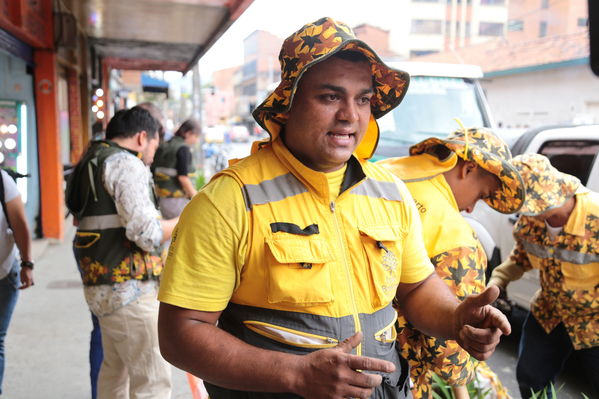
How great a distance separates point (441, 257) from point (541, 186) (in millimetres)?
930

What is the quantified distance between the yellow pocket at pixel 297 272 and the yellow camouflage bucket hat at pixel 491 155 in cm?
118

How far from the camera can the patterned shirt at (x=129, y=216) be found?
2771 millimetres

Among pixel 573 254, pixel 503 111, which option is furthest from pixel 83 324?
pixel 503 111

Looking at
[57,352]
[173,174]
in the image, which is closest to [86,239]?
[57,352]

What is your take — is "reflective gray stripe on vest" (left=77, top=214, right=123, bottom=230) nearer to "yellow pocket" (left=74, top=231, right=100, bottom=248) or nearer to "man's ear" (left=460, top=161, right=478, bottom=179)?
"yellow pocket" (left=74, top=231, right=100, bottom=248)

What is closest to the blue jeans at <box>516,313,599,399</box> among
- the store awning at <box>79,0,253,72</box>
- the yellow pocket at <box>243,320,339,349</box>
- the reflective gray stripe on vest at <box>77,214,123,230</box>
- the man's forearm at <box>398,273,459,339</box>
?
the man's forearm at <box>398,273,459,339</box>

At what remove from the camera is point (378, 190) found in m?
1.80

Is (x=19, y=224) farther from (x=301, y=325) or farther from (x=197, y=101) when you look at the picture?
(x=197, y=101)

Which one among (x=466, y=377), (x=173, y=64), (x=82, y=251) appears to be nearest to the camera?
(x=466, y=377)

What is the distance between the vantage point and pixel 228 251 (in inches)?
59.3

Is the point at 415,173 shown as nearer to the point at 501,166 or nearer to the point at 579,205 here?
the point at 501,166

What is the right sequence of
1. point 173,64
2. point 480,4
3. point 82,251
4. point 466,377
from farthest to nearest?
point 480,4, point 173,64, point 82,251, point 466,377

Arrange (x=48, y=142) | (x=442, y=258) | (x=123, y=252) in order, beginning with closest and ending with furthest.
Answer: (x=442, y=258) → (x=123, y=252) → (x=48, y=142)

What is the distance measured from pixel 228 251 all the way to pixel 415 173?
48.6 inches
